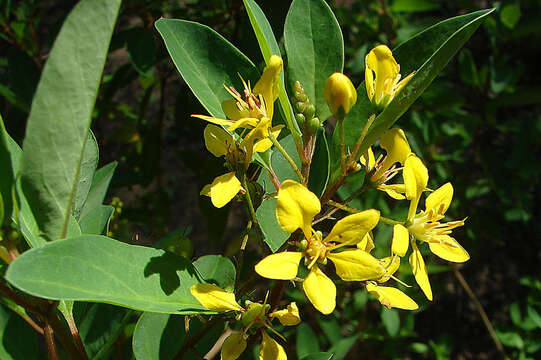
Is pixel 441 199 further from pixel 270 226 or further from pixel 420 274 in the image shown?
pixel 270 226

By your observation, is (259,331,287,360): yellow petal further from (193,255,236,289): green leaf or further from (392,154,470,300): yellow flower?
(392,154,470,300): yellow flower

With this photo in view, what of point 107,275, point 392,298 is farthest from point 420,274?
point 107,275

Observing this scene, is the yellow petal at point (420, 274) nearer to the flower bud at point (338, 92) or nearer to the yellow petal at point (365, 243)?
the yellow petal at point (365, 243)

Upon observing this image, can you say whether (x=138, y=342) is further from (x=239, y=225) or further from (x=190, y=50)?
(x=239, y=225)

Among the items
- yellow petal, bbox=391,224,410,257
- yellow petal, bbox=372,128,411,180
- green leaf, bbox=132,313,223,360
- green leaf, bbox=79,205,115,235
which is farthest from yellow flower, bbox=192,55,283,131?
green leaf, bbox=132,313,223,360

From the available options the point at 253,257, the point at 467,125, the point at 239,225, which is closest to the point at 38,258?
the point at 253,257

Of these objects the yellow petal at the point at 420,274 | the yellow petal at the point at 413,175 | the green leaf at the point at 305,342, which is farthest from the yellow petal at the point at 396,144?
the green leaf at the point at 305,342

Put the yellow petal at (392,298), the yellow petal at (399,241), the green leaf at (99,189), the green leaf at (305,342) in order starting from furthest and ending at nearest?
the green leaf at (305,342), the green leaf at (99,189), the yellow petal at (392,298), the yellow petal at (399,241)
